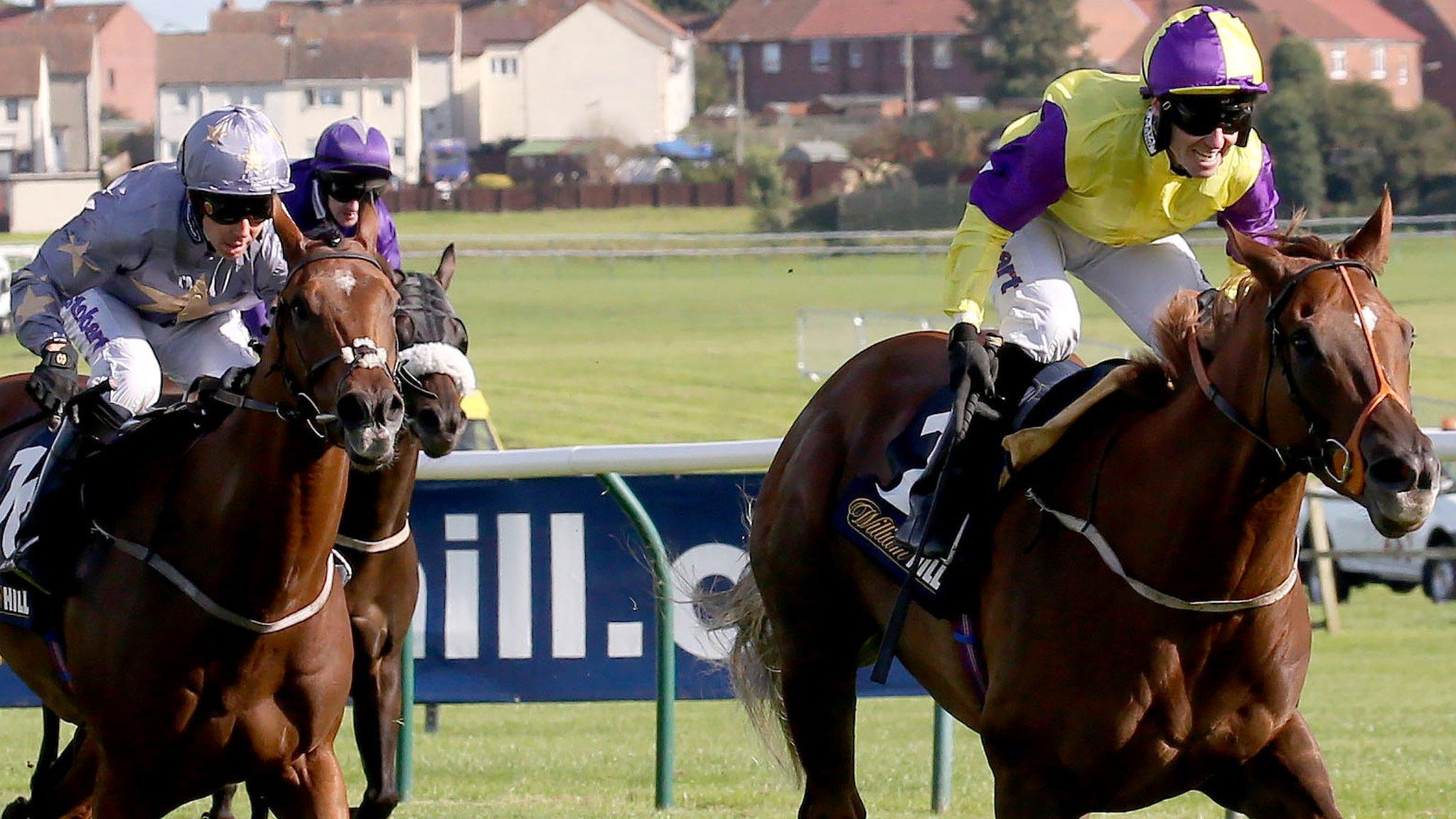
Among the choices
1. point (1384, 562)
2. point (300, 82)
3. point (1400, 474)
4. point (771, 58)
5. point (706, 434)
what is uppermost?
point (771, 58)

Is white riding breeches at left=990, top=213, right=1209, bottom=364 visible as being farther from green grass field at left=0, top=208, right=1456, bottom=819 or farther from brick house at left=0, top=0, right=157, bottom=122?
brick house at left=0, top=0, right=157, bottom=122

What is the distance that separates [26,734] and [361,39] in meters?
73.5

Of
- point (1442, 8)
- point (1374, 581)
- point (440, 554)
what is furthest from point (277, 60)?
point (440, 554)

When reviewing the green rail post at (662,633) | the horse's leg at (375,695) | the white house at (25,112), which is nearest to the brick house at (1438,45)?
the white house at (25,112)

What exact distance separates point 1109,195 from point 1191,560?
37.1 inches

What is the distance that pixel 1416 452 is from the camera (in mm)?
3010

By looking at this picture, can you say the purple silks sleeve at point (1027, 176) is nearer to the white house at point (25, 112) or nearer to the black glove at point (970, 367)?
the black glove at point (970, 367)

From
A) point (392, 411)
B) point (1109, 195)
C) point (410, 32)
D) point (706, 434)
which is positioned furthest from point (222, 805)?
point (410, 32)

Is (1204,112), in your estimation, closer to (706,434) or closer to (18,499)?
(18,499)

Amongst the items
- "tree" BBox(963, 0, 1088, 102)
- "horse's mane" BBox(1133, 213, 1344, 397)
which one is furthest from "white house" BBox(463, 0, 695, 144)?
"horse's mane" BBox(1133, 213, 1344, 397)

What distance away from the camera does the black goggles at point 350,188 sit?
557cm

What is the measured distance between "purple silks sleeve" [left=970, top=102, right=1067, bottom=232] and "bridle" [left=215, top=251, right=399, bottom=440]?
1.28 m

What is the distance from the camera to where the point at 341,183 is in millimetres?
5590

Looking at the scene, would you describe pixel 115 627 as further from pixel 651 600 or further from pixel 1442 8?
pixel 1442 8
